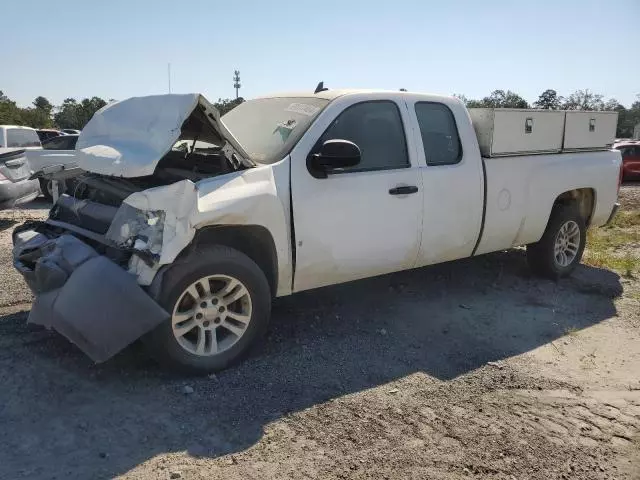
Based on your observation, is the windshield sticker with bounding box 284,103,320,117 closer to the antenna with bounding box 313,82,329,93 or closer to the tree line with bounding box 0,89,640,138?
the antenna with bounding box 313,82,329,93

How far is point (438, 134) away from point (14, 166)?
7124mm

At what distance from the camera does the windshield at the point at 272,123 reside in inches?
176

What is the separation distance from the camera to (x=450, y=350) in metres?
4.62

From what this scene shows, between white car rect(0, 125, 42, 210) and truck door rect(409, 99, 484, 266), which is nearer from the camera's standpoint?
truck door rect(409, 99, 484, 266)

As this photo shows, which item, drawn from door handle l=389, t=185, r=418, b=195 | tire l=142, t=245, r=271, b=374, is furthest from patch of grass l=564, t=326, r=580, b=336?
tire l=142, t=245, r=271, b=374

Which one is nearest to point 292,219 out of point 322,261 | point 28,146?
point 322,261

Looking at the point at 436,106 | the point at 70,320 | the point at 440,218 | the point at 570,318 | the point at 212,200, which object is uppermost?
the point at 436,106

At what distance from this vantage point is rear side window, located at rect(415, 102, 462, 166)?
5.05 metres

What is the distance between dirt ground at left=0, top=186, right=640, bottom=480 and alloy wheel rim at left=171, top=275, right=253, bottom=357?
23 centimetres

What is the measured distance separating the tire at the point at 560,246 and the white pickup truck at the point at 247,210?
652mm

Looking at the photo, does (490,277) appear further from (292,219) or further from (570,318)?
(292,219)

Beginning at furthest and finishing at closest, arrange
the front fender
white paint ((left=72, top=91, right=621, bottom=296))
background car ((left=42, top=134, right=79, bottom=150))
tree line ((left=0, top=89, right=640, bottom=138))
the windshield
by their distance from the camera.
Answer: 1. tree line ((left=0, top=89, right=640, bottom=138))
2. background car ((left=42, top=134, right=79, bottom=150))
3. the windshield
4. white paint ((left=72, top=91, right=621, bottom=296))
5. the front fender

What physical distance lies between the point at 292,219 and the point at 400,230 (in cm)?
107

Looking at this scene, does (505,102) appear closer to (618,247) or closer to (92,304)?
(618,247)
